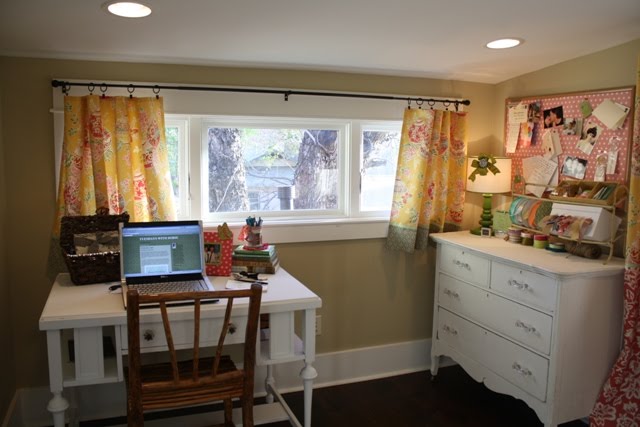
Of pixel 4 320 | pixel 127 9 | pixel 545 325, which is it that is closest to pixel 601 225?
pixel 545 325

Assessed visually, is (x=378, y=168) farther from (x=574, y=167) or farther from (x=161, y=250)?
(x=161, y=250)

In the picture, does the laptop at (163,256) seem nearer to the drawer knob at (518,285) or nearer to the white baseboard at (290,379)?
the white baseboard at (290,379)

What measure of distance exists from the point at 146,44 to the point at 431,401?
243cm

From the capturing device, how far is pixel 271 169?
3.06 meters

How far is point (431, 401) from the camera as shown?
9.91ft

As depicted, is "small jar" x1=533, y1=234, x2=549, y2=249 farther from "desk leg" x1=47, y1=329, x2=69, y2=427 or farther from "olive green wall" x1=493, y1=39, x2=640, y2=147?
"desk leg" x1=47, y1=329, x2=69, y2=427

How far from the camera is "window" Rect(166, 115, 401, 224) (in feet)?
9.37

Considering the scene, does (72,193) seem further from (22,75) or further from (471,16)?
(471,16)

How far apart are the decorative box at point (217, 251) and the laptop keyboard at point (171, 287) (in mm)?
221

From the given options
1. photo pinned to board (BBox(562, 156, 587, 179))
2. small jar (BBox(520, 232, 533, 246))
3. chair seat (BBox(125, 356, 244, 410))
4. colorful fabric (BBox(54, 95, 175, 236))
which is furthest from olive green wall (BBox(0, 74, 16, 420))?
photo pinned to board (BBox(562, 156, 587, 179))

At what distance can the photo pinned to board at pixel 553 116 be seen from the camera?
294cm

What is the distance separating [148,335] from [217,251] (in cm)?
63

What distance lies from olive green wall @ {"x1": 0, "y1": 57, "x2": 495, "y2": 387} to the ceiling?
0.08m

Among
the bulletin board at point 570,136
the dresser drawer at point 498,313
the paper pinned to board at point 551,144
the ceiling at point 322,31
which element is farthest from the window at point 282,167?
the paper pinned to board at point 551,144
